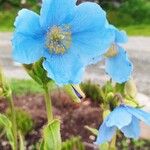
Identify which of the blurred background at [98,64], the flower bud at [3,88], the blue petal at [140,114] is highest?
the flower bud at [3,88]

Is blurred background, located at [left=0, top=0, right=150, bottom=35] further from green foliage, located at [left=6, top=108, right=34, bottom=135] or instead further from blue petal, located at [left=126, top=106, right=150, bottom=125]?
blue petal, located at [left=126, top=106, right=150, bottom=125]

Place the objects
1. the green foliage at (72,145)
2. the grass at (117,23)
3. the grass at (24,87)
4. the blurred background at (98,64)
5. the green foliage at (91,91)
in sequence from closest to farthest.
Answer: the green foliage at (72,145), the blurred background at (98,64), the green foliage at (91,91), the grass at (24,87), the grass at (117,23)

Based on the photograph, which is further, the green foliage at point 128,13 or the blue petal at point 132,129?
the green foliage at point 128,13

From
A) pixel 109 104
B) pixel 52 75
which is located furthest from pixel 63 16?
pixel 109 104

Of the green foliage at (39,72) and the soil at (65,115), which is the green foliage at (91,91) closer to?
the soil at (65,115)

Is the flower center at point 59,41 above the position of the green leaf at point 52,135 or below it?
above

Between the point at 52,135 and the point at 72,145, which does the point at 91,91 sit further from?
the point at 52,135

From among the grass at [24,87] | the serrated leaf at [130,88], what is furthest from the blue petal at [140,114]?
the grass at [24,87]
